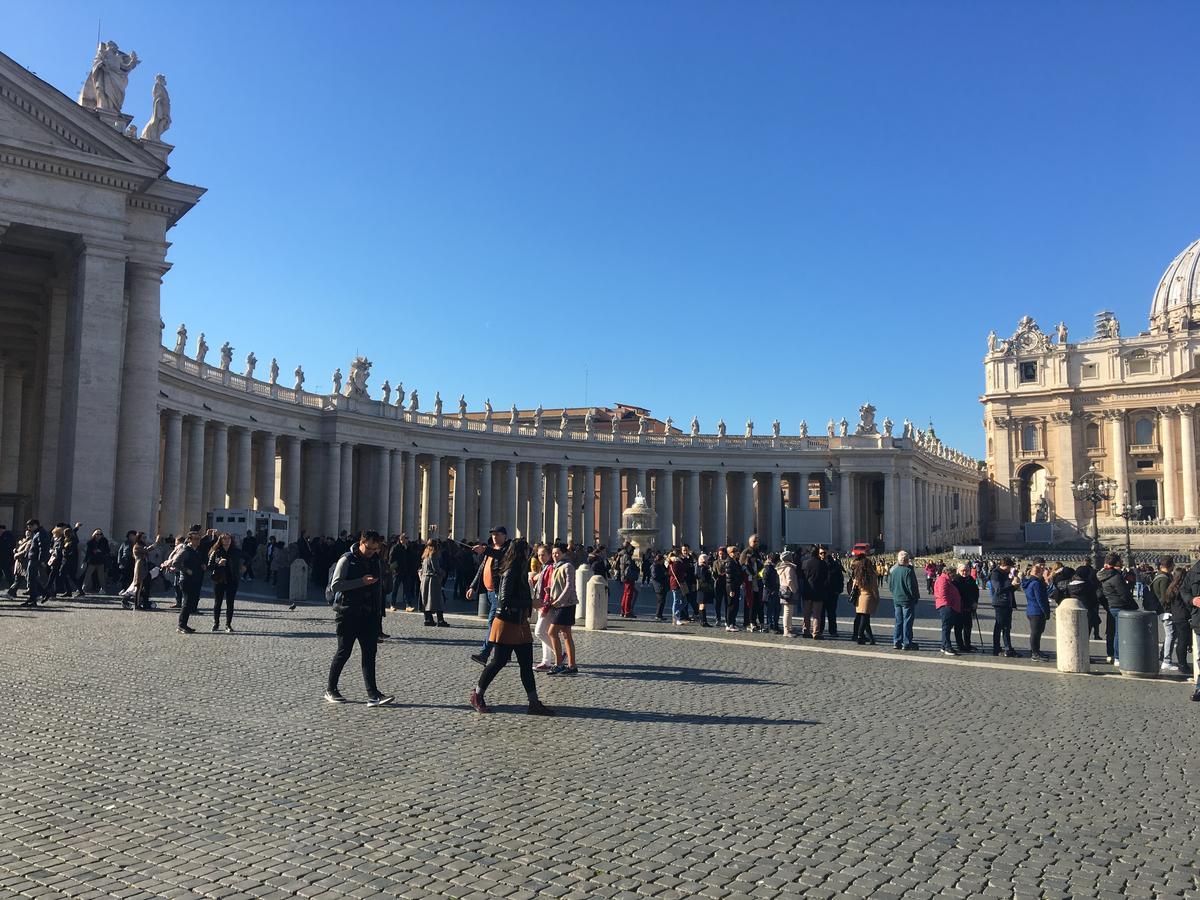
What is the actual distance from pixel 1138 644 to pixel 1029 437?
85.5 meters

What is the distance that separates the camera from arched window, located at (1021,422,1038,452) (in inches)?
3659

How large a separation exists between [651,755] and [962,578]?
1235 cm

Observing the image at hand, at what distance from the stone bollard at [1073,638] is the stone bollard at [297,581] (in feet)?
58.7

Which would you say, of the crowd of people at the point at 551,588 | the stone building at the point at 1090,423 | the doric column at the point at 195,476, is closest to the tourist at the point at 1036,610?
the crowd of people at the point at 551,588

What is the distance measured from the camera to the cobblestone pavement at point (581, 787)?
5.59 metres

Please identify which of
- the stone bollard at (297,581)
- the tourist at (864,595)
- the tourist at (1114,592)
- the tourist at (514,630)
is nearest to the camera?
the tourist at (514,630)

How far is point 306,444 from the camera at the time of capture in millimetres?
55781

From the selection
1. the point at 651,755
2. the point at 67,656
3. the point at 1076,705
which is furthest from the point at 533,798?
the point at 67,656

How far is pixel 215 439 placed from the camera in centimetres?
4662

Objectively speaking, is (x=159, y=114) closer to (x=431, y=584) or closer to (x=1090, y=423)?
(x=431, y=584)

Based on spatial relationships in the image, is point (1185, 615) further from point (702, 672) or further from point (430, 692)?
point (430, 692)

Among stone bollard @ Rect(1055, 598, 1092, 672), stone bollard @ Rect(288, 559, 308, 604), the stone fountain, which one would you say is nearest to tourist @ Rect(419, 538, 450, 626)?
stone bollard @ Rect(288, 559, 308, 604)

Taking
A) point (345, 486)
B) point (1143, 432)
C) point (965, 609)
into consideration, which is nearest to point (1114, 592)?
point (965, 609)

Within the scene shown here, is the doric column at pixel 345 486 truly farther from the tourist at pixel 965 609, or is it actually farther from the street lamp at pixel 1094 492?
the tourist at pixel 965 609
